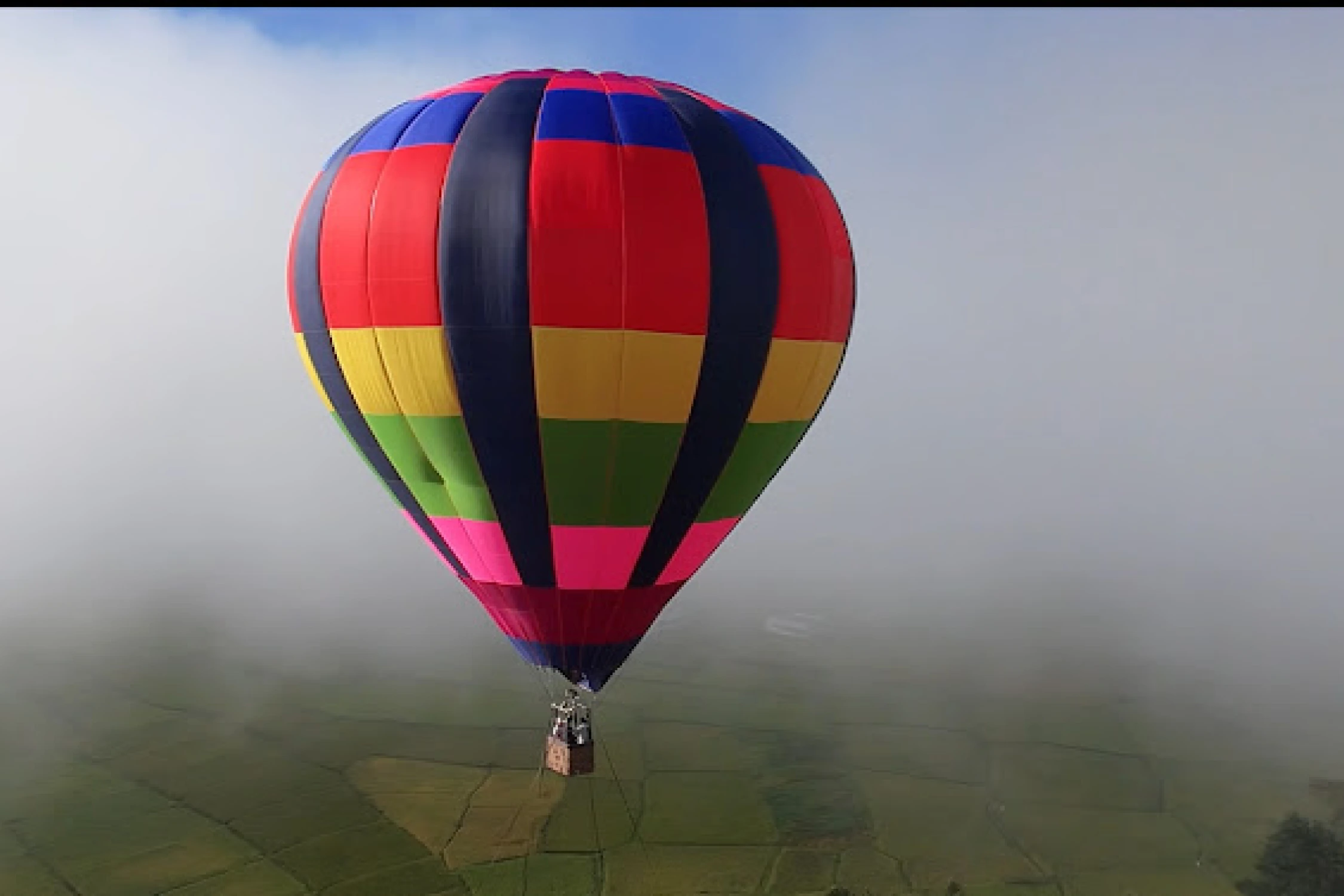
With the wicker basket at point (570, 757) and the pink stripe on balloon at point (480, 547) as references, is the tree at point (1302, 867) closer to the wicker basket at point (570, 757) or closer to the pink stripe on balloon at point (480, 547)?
the wicker basket at point (570, 757)

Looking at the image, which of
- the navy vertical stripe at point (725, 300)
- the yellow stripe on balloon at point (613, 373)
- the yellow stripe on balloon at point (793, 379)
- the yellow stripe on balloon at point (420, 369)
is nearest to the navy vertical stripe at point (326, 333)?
the yellow stripe on balloon at point (420, 369)

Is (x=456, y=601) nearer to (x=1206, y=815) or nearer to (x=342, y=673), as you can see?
(x=342, y=673)

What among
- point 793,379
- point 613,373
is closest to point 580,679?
point 613,373

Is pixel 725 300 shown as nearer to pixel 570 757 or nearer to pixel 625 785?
pixel 570 757

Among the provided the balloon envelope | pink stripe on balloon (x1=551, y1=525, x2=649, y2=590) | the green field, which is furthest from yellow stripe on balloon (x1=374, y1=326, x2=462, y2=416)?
the green field

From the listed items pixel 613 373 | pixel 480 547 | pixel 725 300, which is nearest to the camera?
pixel 613 373
